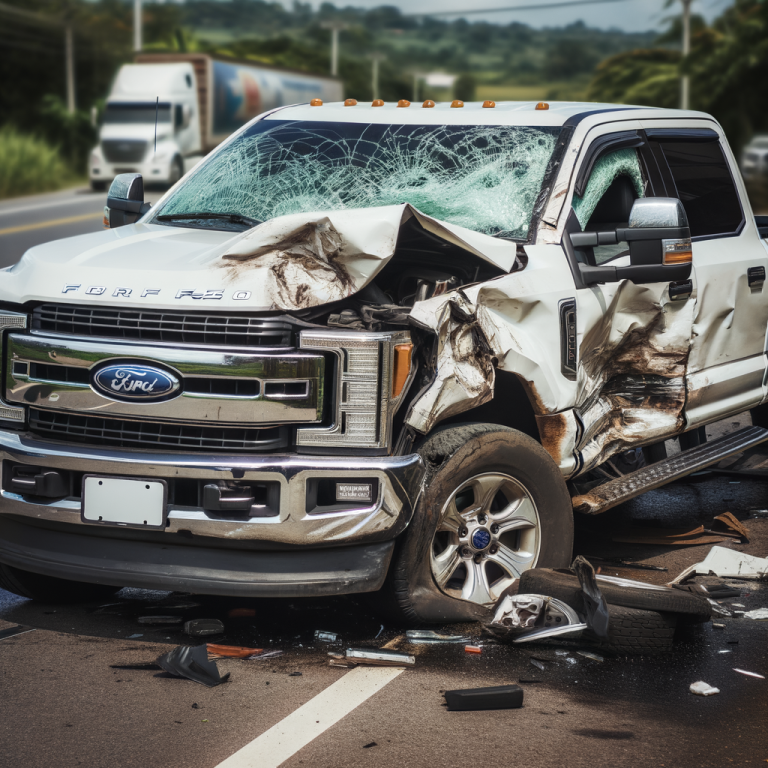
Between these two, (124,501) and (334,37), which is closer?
(124,501)

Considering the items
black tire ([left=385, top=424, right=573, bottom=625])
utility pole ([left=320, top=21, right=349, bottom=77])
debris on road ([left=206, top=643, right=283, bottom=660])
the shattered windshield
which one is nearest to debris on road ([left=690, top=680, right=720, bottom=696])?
black tire ([left=385, top=424, right=573, bottom=625])

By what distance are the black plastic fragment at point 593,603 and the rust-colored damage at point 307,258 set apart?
54.2 inches

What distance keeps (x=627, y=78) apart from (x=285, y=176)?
189 ft

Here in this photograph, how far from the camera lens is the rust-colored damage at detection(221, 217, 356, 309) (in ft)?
14.0

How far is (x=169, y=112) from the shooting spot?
3130 centimetres

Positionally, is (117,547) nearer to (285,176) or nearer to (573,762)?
(573,762)

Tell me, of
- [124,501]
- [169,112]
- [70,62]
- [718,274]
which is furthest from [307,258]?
[70,62]

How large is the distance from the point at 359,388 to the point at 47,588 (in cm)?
175

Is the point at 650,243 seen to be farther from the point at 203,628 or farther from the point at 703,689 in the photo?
the point at 203,628

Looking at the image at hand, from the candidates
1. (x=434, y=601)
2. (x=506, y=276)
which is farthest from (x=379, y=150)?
(x=434, y=601)

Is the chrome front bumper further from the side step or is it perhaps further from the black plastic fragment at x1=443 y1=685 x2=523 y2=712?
the side step

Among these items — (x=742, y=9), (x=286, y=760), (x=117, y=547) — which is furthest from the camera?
(x=742, y=9)

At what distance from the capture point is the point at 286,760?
351cm

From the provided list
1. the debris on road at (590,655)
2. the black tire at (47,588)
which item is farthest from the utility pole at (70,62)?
the debris on road at (590,655)
